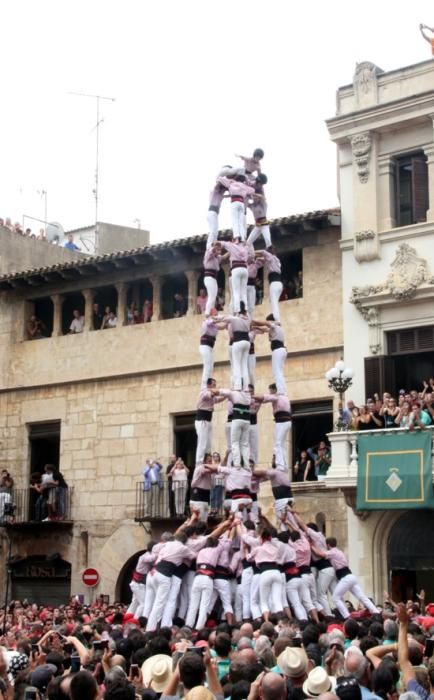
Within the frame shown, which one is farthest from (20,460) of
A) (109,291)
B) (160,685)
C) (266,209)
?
(160,685)

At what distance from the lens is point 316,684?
7559 mm

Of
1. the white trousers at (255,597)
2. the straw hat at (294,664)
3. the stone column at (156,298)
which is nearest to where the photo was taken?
the straw hat at (294,664)

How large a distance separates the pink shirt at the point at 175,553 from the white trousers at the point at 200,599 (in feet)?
1.76

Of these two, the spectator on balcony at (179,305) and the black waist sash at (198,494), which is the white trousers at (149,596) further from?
the spectator on balcony at (179,305)

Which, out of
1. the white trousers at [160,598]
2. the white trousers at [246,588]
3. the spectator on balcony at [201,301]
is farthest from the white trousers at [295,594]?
the spectator on balcony at [201,301]

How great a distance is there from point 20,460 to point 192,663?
82.2 ft

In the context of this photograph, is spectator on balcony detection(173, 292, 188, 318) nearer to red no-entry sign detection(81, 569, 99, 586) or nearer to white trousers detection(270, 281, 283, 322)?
red no-entry sign detection(81, 569, 99, 586)

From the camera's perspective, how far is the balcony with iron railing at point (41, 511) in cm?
3016

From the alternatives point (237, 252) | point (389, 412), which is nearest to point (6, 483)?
point (389, 412)

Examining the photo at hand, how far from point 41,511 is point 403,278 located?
39.0 ft

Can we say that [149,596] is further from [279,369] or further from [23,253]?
[23,253]

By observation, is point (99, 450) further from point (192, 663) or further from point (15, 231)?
point (192, 663)

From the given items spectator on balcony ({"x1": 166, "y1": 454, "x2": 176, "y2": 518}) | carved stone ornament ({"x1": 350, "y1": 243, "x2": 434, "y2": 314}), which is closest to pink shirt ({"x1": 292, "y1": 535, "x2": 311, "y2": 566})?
carved stone ornament ({"x1": 350, "y1": 243, "x2": 434, "y2": 314})

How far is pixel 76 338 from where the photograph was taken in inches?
1240
